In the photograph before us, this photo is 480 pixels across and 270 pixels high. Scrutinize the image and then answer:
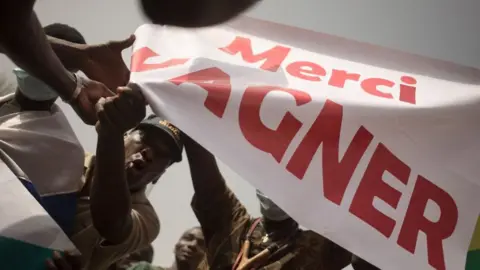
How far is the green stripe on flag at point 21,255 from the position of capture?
0.57m

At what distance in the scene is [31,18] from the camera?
48 cm

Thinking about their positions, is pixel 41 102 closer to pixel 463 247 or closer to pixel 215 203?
pixel 215 203

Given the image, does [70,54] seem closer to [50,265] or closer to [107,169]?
[107,169]

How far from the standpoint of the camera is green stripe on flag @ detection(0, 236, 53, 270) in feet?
1.86

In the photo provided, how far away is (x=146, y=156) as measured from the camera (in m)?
0.84

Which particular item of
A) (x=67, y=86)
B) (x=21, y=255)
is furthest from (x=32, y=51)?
(x=21, y=255)

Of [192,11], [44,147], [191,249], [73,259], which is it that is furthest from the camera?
[191,249]

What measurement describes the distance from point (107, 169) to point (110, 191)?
3cm

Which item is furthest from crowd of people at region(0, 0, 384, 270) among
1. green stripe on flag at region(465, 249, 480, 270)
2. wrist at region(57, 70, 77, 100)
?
green stripe on flag at region(465, 249, 480, 270)

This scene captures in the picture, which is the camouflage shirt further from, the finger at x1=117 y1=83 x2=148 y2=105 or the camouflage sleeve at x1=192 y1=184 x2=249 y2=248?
the finger at x1=117 y1=83 x2=148 y2=105

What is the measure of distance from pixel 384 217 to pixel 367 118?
10 cm

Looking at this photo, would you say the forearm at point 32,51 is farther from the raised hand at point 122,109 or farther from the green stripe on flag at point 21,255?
the green stripe on flag at point 21,255

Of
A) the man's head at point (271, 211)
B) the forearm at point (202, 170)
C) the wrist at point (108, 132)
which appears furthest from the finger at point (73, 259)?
the man's head at point (271, 211)

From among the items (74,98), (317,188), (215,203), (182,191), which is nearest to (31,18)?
(74,98)
